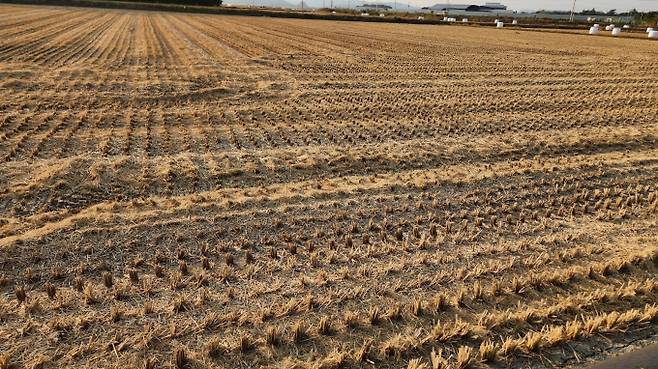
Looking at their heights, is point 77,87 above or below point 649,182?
above

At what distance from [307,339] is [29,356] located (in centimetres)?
274

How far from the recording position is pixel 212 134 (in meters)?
11.8

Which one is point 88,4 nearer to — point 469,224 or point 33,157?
point 33,157

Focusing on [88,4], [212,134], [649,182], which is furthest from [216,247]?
[88,4]

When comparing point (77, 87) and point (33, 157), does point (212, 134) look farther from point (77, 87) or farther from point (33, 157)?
point (77, 87)

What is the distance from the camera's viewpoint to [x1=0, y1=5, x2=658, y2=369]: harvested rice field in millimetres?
4887

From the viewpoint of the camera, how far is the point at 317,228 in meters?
7.23

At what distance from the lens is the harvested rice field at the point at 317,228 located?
4.89 m

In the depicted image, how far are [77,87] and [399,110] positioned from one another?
11135mm

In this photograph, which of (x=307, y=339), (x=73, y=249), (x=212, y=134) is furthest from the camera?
(x=212, y=134)

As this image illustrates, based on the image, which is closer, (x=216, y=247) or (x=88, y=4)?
(x=216, y=247)

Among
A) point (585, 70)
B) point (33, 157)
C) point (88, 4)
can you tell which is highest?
point (88, 4)

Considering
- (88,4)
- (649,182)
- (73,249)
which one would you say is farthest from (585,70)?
(88,4)

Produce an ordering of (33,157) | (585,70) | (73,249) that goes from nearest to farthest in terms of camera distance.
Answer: (73,249) < (33,157) < (585,70)
